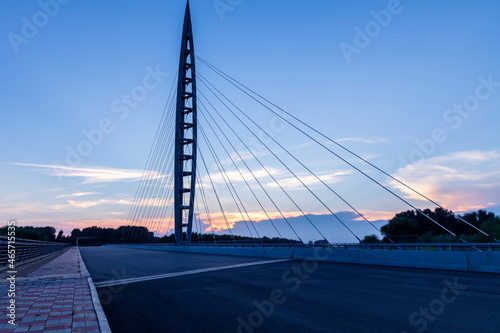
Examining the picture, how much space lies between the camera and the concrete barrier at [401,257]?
11789mm

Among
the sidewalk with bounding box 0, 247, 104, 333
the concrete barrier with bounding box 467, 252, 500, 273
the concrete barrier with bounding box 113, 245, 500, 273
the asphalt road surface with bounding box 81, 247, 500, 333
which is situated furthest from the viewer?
the concrete barrier with bounding box 113, 245, 500, 273

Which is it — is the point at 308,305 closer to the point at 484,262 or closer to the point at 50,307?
the point at 50,307

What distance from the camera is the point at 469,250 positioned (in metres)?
12.8

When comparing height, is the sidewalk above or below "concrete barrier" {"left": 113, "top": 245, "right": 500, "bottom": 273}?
below

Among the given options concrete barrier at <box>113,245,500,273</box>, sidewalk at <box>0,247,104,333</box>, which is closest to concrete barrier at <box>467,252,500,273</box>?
concrete barrier at <box>113,245,500,273</box>

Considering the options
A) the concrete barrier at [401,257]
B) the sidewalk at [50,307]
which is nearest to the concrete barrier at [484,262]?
the concrete barrier at [401,257]

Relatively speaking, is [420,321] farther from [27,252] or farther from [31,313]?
[27,252]

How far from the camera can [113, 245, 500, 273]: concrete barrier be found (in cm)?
1179

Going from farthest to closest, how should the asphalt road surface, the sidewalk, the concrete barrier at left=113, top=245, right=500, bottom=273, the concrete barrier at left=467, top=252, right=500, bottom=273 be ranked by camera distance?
the concrete barrier at left=113, top=245, right=500, bottom=273
the concrete barrier at left=467, top=252, right=500, bottom=273
the asphalt road surface
the sidewalk

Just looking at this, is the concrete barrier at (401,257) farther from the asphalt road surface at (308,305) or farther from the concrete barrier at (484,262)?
the asphalt road surface at (308,305)

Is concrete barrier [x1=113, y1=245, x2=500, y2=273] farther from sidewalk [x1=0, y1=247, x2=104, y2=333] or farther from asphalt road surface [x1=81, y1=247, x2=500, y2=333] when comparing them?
sidewalk [x1=0, y1=247, x2=104, y2=333]

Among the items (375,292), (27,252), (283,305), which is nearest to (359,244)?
(375,292)

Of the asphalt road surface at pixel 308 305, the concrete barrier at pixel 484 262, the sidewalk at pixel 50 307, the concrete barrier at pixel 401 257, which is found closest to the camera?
Answer: the sidewalk at pixel 50 307

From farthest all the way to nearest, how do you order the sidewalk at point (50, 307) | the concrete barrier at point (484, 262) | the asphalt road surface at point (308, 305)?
the concrete barrier at point (484, 262)
the asphalt road surface at point (308, 305)
the sidewalk at point (50, 307)
